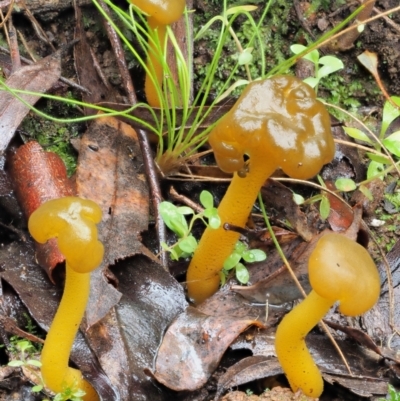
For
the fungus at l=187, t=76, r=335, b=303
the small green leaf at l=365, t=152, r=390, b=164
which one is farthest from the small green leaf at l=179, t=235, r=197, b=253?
the small green leaf at l=365, t=152, r=390, b=164

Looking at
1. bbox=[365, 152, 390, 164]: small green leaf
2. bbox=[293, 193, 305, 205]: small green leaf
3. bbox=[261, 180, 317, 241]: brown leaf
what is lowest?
bbox=[261, 180, 317, 241]: brown leaf

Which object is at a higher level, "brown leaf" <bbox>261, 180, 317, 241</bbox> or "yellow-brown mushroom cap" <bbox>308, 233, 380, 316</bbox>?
"yellow-brown mushroom cap" <bbox>308, 233, 380, 316</bbox>

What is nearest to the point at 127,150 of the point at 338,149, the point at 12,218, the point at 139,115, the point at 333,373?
the point at 139,115

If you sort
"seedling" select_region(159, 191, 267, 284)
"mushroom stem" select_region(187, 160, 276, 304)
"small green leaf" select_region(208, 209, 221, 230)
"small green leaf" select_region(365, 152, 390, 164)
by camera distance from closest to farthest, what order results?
"mushroom stem" select_region(187, 160, 276, 304) → "small green leaf" select_region(208, 209, 221, 230) → "seedling" select_region(159, 191, 267, 284) → "small green leaf" select_region(365, 152, 390, 164)

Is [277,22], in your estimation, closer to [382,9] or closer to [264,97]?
[382,9]

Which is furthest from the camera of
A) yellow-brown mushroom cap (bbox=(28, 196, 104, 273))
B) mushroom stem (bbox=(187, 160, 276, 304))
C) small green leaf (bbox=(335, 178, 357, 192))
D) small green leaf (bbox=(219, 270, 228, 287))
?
small green leaf (bbox=(335, 178, 357, 192))

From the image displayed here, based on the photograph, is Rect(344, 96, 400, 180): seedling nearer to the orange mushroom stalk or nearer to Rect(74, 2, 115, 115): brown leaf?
the orange mushroom stalk

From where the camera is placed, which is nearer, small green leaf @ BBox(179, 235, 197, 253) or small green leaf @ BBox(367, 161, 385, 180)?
small green leaf @ BBox(179, 235, 197, 253)
